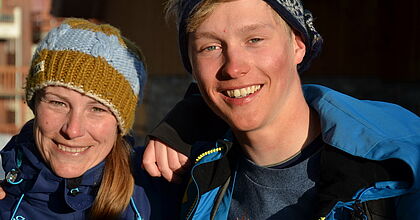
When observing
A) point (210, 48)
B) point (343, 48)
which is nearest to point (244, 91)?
point (210, 48)

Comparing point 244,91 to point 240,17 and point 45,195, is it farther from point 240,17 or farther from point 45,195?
point 45,195

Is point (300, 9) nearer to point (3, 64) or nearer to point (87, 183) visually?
point (87, 183)

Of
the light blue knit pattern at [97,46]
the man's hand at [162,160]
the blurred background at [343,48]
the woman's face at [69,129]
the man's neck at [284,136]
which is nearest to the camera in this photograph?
the man's neck at [284,136]

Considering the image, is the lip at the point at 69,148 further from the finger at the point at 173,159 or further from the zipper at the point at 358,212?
the zipper at the point at 358,212

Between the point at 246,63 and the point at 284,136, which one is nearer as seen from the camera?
the point at 246,63

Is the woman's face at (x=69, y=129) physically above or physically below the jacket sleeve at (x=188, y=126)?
below

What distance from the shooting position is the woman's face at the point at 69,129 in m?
2.63

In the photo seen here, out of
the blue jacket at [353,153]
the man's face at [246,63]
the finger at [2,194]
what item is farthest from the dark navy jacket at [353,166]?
the finger at [2,194]

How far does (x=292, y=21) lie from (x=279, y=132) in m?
0.46

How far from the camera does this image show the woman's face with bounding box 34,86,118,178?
2629 millimetres

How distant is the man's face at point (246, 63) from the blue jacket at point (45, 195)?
788 mm

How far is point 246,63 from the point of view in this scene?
218 cm

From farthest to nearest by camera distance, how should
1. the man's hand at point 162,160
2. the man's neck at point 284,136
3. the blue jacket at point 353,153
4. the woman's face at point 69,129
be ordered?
A: the woman's face at point 69,129
the man's hand at point 162,160
the man's neck at point 284,136
the blue jacket at point 353,153

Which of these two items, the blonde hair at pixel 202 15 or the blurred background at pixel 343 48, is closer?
the blonde hair at pixel 202 15
